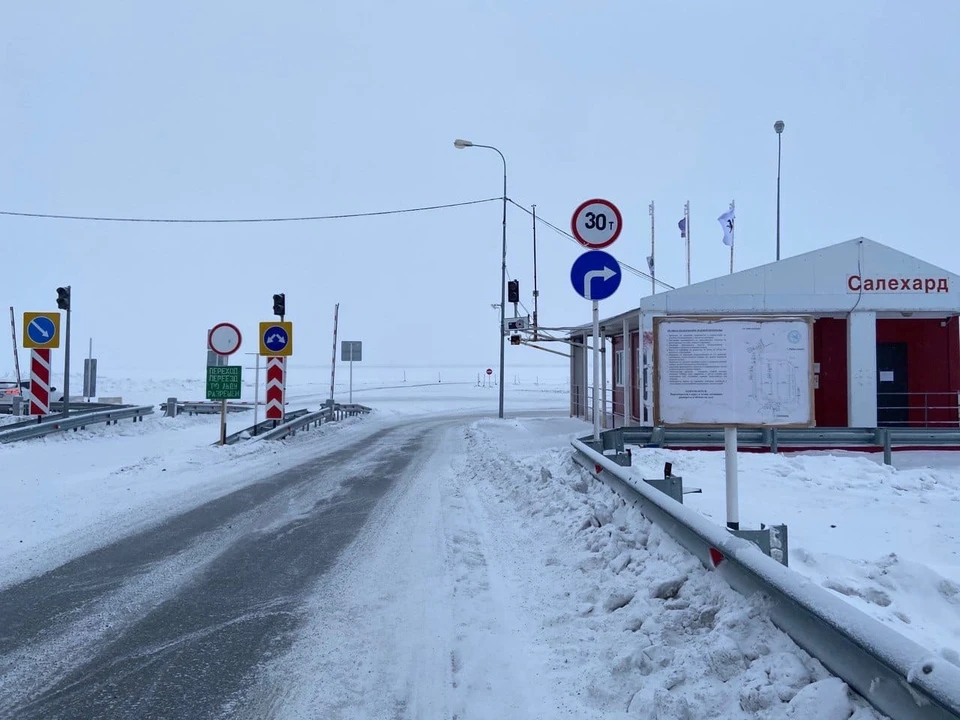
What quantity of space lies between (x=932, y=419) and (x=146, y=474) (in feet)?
58.8

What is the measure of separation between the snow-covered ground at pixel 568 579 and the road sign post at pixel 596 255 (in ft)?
7.69

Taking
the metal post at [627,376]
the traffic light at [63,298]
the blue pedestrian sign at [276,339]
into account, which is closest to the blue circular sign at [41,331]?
the traffic light at [63,298]

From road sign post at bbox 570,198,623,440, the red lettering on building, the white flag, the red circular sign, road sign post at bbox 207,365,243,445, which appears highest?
the white flag

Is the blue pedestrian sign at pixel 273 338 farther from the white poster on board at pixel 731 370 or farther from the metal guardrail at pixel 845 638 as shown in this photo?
the metal guardrail at pixel 845 638

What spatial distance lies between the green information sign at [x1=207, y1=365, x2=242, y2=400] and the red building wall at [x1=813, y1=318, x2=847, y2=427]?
14.1 meters

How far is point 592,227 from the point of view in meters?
9.70

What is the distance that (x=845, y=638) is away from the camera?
2.87 m

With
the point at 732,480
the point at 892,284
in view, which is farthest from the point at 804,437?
the point at 732,480

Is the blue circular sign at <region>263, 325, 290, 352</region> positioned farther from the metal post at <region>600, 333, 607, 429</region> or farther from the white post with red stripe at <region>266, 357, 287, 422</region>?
the metal post at <region>600, 333, 607, 429</region>

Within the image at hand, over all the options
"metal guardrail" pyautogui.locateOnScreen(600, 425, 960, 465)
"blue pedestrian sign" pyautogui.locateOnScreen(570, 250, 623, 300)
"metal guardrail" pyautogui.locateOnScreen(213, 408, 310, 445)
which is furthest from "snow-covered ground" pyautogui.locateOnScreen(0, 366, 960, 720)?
"metal guardrail" pyautogui.locateOnScreen(213, 408, 310, 445)

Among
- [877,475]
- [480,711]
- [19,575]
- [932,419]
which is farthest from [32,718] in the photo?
[932,419]

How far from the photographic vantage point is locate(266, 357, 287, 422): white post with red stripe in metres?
19.3

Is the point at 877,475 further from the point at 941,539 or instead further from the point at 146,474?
the point at 146,474

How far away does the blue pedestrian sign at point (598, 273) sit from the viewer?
31.0 feet
